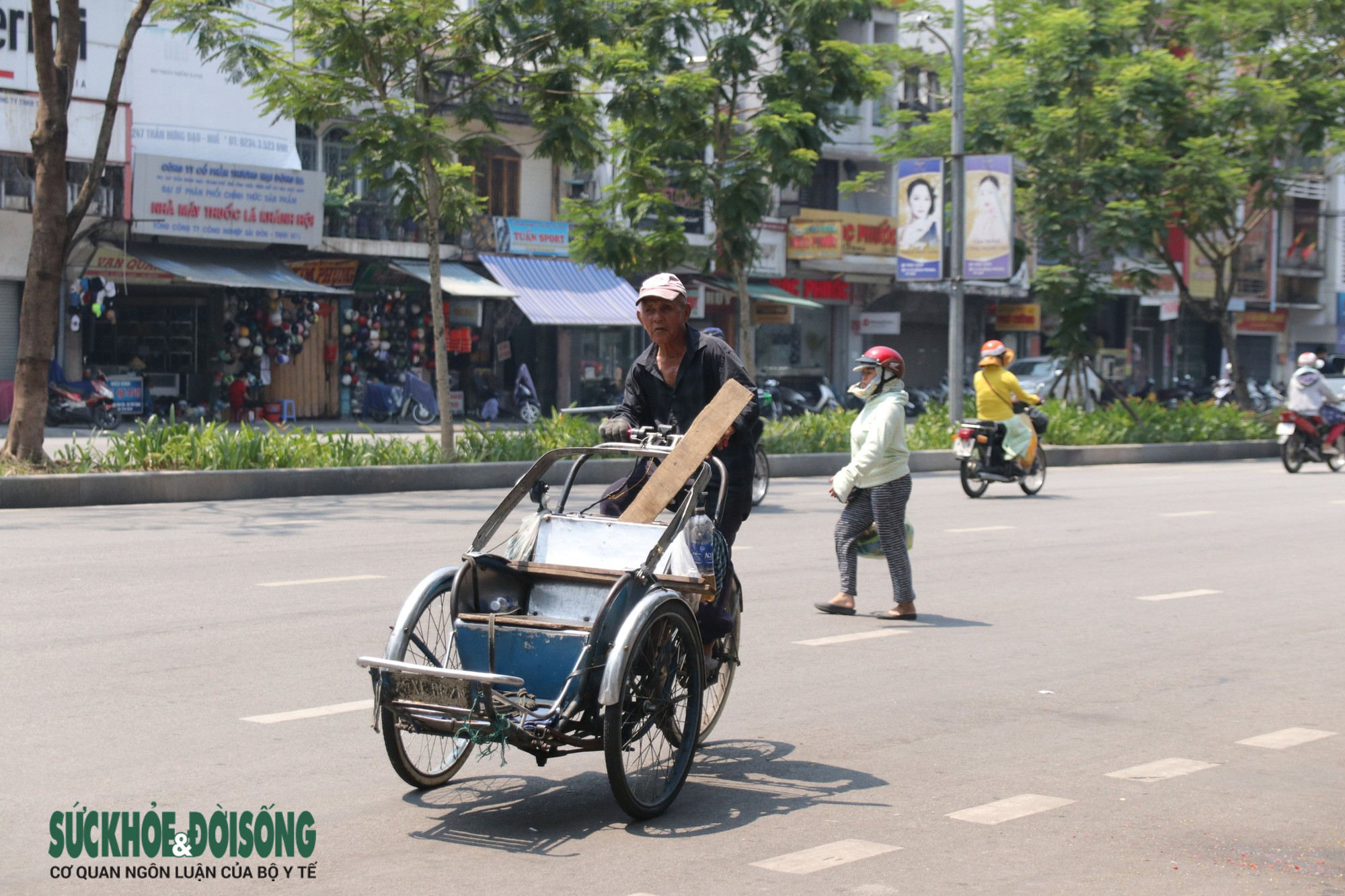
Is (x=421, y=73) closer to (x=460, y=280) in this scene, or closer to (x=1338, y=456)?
(x=460, y=280)

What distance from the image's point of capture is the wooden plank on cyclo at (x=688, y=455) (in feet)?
17.8

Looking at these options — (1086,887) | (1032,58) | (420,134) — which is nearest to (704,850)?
(1086,887)

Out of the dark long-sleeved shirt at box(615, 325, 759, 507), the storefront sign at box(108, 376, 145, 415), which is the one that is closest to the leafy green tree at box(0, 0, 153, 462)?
the storefront sign at box(108, 376, 145, 415)

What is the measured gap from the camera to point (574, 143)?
17.9 metres

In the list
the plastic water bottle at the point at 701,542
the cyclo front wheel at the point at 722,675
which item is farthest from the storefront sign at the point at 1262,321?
the plastic water bottle at the point at 701,542

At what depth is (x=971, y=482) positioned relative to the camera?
58.1 feet

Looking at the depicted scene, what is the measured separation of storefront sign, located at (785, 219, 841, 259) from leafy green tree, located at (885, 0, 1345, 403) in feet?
32.5

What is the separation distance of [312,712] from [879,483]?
393cm

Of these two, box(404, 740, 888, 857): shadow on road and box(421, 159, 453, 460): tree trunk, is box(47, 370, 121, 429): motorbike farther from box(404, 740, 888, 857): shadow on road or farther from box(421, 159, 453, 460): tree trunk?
box(404, 740, 888, 857): shadow on road

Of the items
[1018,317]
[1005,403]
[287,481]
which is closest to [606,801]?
[287,481]

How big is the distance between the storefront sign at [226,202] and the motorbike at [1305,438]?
17421 mm

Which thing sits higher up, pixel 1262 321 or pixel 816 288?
pixel 816 288

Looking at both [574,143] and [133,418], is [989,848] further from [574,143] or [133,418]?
[133,418]

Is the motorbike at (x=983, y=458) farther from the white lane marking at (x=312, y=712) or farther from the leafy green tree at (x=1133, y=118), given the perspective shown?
the white lane marking at (x=312, y=712)
